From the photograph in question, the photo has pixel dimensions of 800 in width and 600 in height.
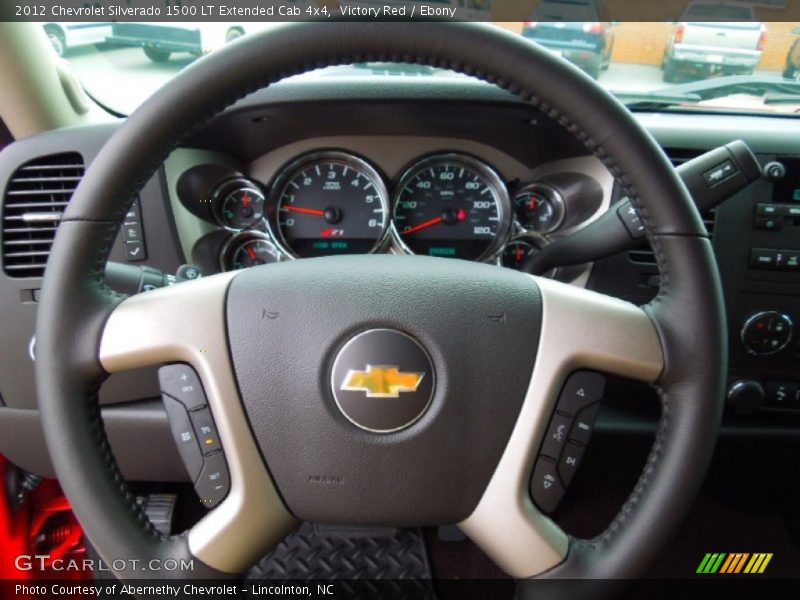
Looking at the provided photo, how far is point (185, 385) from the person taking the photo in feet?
2.81

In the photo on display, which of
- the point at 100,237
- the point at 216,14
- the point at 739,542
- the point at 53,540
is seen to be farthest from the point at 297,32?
the point at 739,542

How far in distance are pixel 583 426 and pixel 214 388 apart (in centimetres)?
46

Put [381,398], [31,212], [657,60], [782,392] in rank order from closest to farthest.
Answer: [381,398], [31,212], [782,392], [657,60]

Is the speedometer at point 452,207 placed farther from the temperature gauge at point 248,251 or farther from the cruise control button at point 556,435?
the cruise control button at point 556,435

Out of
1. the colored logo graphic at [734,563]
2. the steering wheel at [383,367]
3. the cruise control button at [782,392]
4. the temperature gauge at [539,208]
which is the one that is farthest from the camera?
the colored logo graphic at [734,563]

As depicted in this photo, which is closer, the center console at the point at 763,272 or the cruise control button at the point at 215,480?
the cruise control button at the point at 215,480

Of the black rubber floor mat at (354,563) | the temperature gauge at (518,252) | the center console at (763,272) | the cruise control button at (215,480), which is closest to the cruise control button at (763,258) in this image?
the center console at (763,272)

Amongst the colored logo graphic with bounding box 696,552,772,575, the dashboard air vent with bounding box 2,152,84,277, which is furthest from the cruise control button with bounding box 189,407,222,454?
the colored logo graphic with bounding box 696,552,772,575

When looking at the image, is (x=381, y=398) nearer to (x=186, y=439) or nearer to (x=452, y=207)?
(x=186, y=439)

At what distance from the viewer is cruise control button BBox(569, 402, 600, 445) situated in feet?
2.82

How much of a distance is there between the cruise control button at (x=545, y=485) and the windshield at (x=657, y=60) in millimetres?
967

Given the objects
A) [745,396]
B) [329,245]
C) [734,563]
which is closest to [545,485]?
[745,396]

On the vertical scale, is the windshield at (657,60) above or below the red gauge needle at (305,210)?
above

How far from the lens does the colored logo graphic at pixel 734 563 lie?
1.89m
